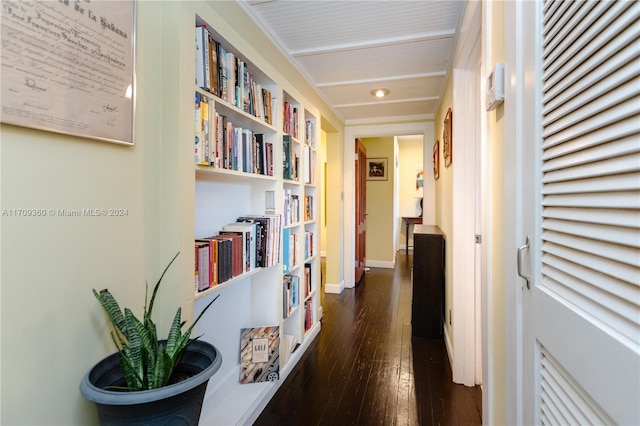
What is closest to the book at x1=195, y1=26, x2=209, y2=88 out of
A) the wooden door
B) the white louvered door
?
the white louvered door

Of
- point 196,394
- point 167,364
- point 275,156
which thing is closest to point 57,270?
point 167,364

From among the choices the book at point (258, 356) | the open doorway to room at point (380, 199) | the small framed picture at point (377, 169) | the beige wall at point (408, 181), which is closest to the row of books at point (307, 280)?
the book at point (258, 356)

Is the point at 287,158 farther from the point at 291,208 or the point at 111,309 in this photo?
the point at 111,309

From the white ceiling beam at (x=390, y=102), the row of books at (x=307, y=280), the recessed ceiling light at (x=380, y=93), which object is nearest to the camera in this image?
the row of books at (x=307, y=280)

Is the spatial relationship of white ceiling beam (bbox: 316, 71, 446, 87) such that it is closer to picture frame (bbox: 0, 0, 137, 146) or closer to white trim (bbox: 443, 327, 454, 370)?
picture frame (bbox: 0, 0, 137, 146)

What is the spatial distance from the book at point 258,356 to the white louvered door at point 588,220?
1.44m

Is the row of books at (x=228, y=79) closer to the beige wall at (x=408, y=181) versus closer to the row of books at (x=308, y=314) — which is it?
the row of books at (x=308, y=314)

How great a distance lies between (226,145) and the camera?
1.48m

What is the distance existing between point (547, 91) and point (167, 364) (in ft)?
4.37

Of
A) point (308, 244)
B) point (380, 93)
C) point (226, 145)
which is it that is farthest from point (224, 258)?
point (380, 93)

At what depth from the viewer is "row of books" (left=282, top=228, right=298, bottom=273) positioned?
2.13 metres

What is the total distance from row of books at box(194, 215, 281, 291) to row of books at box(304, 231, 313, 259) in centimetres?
63

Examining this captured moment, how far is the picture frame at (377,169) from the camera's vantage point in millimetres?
5625

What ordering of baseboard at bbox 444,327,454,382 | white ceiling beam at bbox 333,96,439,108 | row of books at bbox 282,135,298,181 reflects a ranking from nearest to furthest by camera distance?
row of books at bbox 282,135,298,181 → baseboard at bbox 444,327,454,382 → white ceiling beam at bbox 333,96,439,108
